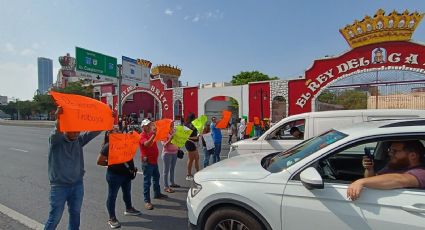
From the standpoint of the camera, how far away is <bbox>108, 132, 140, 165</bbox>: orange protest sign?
435 cm

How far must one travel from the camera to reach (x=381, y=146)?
11.3ft

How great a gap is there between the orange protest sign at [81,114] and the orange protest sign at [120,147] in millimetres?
621

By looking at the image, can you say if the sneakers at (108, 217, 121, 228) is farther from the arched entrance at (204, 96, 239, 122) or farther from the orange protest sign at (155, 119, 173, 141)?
the arched entrance at (204, 96, 239, 122)

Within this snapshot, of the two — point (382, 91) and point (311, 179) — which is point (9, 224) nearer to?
point (311, 179)

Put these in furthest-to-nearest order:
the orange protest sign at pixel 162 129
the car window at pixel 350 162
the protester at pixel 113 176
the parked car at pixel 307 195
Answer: the orange protest sign at pixel 162 129 < the protester at pixel 113 176 < the car window at pixel 350 162 < the parked car at pixel 307 195

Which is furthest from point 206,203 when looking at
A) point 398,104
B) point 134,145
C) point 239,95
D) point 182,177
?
point 239,95

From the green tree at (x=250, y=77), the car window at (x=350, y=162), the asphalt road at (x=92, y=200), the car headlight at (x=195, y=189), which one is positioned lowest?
the asphalt road at (x=92, y=200)

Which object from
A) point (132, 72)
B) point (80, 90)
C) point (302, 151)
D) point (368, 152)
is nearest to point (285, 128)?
point (368, 152)

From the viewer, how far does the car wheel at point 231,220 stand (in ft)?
9.78

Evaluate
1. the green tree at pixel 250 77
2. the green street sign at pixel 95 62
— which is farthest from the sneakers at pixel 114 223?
the green tree at pixel 250 77

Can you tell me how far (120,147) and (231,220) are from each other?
2095 millimetres

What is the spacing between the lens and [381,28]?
1836 centimetres

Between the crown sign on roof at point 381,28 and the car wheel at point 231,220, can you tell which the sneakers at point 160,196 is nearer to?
the car wheel at point 231,220

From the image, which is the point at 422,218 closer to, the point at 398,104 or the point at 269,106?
the point at 398,104
